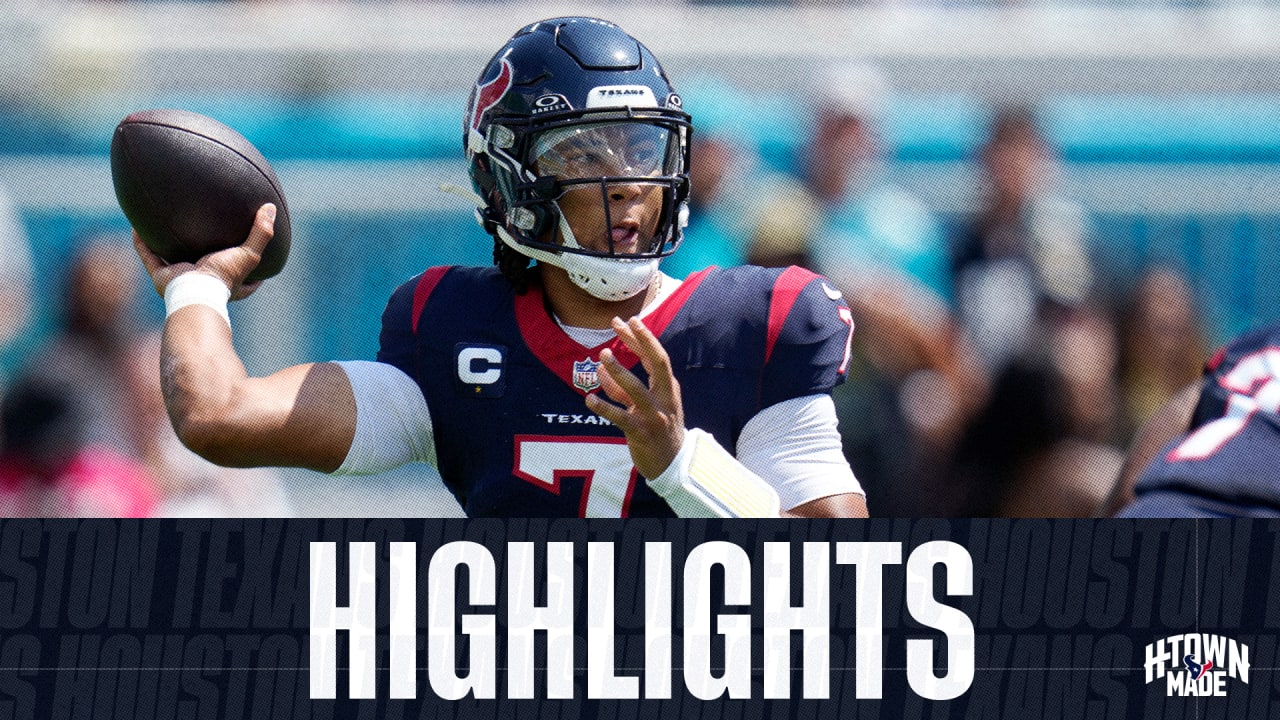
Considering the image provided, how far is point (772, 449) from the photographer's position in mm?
3066

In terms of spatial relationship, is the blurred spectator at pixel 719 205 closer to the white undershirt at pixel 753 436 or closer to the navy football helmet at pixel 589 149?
the navy football helmet at pixel 589 149

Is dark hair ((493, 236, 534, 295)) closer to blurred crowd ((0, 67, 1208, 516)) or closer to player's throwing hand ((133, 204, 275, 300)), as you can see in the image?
player's throwing hand ((133, 204, 275, 300))

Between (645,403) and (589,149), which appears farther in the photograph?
(589,149)

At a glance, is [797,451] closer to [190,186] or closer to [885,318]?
[190,186]

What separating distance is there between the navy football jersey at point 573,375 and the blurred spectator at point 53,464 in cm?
259

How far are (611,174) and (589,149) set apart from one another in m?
0.06

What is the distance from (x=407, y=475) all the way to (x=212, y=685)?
3.26m

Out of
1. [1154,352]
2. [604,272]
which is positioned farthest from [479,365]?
[1154,352]

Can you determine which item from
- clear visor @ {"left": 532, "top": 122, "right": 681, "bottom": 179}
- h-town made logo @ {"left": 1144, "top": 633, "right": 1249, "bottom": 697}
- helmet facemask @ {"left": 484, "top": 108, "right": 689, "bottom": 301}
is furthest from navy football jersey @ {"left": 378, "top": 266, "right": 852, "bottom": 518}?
h-town made logo @ {"left": 1144, "top": 633, "right": 1249, "bottom": 697}

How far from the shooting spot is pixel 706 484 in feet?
9.36

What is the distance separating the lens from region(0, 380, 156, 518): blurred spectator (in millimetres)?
5441

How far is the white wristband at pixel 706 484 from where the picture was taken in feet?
9.32

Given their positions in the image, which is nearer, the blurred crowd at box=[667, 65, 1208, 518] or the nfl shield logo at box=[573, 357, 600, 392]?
the nfl shield logo at box=[573, 357, 600, 392]

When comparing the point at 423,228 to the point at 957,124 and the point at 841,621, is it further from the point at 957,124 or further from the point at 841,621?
the point at 841,621
